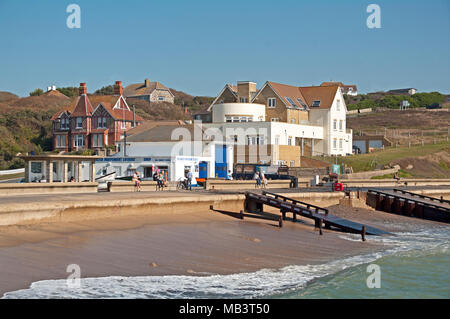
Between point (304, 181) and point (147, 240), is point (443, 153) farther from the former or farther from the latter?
point (147, 240)

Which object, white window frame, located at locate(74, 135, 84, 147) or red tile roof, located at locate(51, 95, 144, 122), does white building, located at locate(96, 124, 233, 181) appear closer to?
red tile roof, located at locate(51, 95, 144, 122)

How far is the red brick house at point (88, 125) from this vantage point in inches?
3425

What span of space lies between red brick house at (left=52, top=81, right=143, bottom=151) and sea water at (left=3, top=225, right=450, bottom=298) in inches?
2717

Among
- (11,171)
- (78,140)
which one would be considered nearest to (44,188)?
(11,171)

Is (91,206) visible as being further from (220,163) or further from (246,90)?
(246,90)

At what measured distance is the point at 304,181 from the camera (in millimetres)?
51188

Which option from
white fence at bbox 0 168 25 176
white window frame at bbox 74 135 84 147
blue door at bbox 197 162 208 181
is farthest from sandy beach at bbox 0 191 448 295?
white window frame at bbox 74 135 84 147

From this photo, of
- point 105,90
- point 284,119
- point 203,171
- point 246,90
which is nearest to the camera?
point 203,171

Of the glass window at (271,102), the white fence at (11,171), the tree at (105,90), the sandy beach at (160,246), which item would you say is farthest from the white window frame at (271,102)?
the tree at (105,90)

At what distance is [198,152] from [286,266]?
3413cm

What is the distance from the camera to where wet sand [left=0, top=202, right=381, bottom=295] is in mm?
15547

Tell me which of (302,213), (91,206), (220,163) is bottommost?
(302,213)

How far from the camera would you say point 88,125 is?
87.8 meters

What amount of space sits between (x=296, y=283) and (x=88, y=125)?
75347 millimetres
